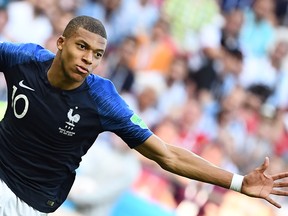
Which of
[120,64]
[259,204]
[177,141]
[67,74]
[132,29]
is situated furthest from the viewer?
[132,29]

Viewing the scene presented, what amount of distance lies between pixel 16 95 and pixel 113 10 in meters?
6.89

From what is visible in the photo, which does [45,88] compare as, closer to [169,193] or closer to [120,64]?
[169,193]

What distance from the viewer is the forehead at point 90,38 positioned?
4941 millimetres

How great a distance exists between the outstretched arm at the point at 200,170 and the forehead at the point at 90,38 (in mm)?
656

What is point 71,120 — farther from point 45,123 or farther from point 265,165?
point 265,165

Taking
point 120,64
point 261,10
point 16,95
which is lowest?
point 16,95

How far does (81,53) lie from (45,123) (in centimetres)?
53

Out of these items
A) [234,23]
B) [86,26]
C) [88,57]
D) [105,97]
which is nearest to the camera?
[88,57]

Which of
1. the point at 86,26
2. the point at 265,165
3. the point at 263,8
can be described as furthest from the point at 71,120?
the point at 263,8

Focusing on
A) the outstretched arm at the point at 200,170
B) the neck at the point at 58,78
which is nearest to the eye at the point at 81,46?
the neck at the point at 58,78

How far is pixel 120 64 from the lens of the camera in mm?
11180

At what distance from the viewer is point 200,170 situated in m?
5.20

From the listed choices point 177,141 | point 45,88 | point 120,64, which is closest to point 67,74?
point 45,88

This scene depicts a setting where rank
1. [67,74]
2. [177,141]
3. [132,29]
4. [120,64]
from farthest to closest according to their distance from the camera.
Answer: [132,29], [120,64], [177,141], [67,74]
